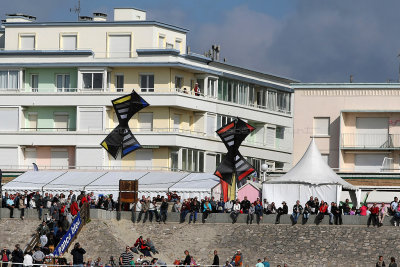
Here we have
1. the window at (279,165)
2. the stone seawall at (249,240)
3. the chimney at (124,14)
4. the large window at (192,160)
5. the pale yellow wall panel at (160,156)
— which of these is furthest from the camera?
the window at (279,165)

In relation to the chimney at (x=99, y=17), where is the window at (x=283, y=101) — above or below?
below

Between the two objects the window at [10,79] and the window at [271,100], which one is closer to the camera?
the window at [10,79]

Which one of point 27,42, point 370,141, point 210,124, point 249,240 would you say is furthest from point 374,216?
point 27,42

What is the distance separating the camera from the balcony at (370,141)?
107938mm

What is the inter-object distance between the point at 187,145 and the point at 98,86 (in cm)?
737

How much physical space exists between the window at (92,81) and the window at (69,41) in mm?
2945

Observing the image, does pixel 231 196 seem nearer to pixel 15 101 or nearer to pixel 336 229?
pixel 336 229

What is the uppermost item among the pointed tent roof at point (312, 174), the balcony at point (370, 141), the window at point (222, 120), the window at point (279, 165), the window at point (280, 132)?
the window at point (222, 120)

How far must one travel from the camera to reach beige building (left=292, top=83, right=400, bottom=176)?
108 meters

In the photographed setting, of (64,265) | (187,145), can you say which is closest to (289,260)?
(64,265)

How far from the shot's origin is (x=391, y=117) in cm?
10831

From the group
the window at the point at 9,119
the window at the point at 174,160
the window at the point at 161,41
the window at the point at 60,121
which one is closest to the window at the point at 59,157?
the window at the point at 60,121

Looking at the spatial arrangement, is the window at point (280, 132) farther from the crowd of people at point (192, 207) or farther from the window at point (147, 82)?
the crowd of people at point (192, 207)

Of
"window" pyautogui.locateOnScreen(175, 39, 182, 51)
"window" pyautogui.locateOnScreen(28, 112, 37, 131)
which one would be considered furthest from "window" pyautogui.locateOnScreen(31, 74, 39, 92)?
"window" pyautogui.locateOnScreen(175, 39, 182, 51)
